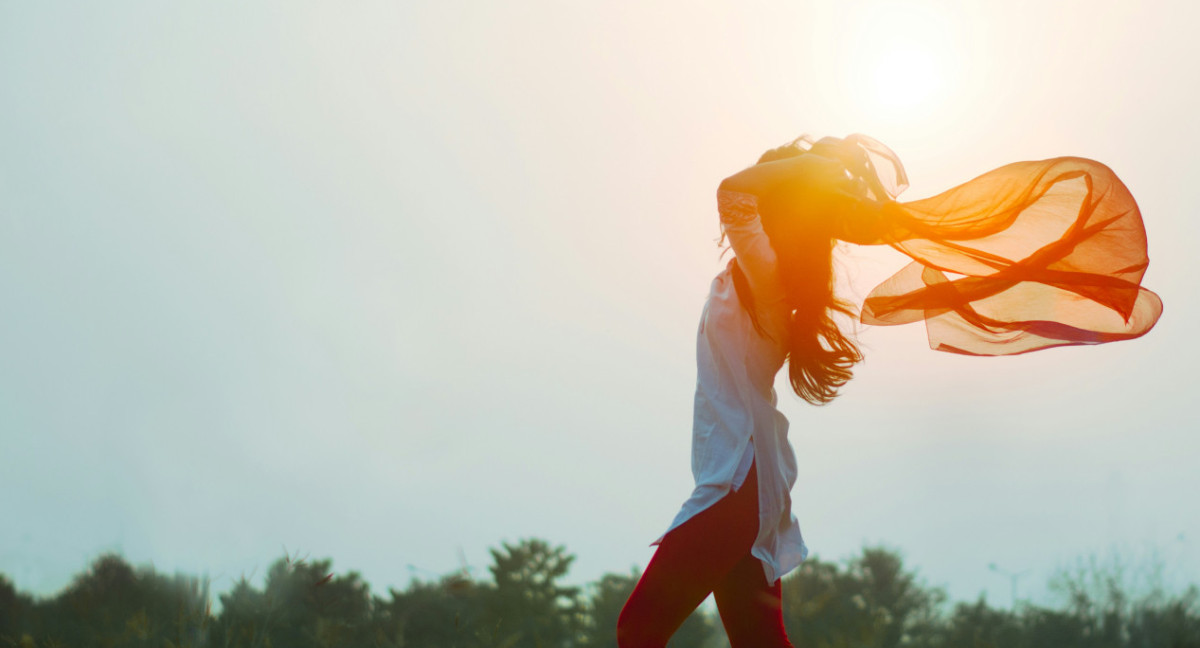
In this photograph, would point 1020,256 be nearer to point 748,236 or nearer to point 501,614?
point 748,236

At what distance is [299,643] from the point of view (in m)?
5.13

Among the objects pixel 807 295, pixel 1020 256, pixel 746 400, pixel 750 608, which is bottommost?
pixel 750 608

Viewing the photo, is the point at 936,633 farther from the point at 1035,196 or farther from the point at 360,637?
the point at 1035,196

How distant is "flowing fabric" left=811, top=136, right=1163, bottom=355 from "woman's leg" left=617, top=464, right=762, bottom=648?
3.33ft

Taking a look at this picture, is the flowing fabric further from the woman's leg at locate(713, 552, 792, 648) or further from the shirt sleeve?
the woman's leg at locate(713, 552, 792, 648)

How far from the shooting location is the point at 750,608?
2.37 metres

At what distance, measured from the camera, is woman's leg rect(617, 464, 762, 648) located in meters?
2.18

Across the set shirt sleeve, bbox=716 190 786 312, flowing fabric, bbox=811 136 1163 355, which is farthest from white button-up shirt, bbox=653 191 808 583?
flowing fabric, bbox=811 136 1163 355

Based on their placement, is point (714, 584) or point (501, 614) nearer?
point (714, 584)

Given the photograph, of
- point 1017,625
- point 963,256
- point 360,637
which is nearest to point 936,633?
point 1017,625

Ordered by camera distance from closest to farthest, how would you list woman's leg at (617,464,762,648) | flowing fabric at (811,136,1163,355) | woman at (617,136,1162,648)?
1. woman's leg at (617,464,762,648)
2. woman at (617,136,1162,648)
3. flowing fabric at (811,136,1163,355)

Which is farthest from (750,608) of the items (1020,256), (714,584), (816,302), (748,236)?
(1020,256)

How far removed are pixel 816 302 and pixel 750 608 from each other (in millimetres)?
855

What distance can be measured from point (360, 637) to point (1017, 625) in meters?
6.41
